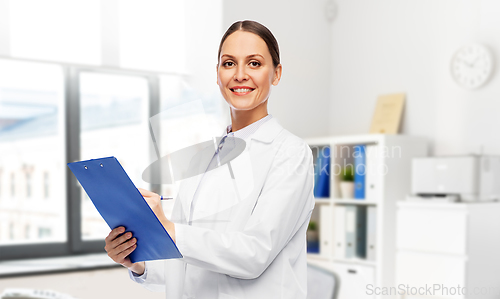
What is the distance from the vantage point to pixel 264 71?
35.8 inches

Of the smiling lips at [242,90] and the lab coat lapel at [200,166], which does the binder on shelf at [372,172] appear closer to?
the smiling lips at [242,90]

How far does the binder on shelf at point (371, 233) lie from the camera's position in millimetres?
3053

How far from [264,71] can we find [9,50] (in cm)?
233

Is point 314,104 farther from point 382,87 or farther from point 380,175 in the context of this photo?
point 380,175

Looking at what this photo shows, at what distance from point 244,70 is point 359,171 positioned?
2.39 metres

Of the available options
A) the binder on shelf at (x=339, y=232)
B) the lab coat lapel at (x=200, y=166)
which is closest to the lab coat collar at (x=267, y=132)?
the lab coat lapel at (x=200, y=166)

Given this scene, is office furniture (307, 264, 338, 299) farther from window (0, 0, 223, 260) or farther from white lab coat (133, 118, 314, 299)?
window (0, 0, 223, 260)

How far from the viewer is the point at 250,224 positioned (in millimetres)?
791

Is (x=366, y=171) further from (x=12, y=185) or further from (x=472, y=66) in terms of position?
(x=12, y=185)

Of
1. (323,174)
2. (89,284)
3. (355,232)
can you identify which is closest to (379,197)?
(355,232)

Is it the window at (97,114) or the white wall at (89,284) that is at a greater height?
the window at (97,114)

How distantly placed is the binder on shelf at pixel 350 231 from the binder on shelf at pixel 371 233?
0.30ft

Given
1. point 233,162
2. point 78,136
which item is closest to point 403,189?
point 78,136

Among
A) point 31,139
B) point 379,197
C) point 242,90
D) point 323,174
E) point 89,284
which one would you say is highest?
point 242,90
